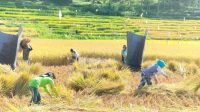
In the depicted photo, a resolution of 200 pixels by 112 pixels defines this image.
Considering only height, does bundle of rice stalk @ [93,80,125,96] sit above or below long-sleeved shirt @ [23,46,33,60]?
below

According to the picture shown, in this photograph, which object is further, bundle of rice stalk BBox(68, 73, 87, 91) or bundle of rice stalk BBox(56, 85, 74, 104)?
bundle of rice stalk BBox(68, 73, 87, 91)

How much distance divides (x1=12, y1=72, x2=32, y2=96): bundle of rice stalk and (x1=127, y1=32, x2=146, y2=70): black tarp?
7862 mm

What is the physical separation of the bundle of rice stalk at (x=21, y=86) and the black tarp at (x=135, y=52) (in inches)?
310

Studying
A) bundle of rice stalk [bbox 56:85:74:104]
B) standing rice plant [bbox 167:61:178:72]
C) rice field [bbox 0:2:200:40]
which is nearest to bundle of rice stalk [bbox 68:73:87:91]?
bundle of rice stalk [bbox 56:85:74:104]

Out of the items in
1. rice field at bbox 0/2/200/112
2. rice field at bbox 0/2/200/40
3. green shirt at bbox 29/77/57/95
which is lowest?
rice field at bbox 0/2/200/40

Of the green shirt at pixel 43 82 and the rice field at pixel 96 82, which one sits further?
the green shirt at pixel 43 82

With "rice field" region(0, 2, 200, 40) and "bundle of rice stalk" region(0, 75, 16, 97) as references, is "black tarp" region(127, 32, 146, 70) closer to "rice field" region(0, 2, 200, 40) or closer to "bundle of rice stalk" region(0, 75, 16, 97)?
"bundle of rice stalk" region(0, 75, 16, 97)

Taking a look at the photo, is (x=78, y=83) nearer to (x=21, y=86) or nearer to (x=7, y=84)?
(x=21, y=86)

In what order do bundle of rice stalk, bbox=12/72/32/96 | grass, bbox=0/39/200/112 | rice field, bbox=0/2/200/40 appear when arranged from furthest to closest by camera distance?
rice field, bbox=0/2/200/40
bundle of rice stalk, bbox=12/72/32/96
grass, bbox=0/39/200/112

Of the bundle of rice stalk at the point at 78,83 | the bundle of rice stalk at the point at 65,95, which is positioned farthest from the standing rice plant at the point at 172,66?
the bundle of rice stalk at the point at 65,95

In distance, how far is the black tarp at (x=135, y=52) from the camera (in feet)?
68.4

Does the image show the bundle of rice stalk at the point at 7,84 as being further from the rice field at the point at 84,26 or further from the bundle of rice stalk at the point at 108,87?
A: the rice field at the point at 84,26

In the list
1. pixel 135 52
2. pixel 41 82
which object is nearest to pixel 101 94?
pixel 41 82

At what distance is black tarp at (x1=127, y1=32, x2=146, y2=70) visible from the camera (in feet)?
68.4
